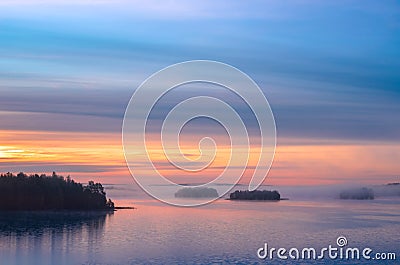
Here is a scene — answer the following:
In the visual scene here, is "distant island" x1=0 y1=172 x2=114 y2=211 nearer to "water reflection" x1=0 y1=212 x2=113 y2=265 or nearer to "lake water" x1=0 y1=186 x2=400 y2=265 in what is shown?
"water reflection" x1=0 y1=212 x2=113 y2=265

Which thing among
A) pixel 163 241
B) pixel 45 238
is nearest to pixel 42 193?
pixel 45 238

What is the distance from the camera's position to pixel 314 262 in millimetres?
32000

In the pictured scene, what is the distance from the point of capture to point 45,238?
45062 mm

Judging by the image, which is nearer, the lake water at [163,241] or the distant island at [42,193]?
the lake water at [163,241]

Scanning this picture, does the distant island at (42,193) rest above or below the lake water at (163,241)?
above

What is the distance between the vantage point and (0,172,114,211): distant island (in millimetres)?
75100

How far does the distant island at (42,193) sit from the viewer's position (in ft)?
246

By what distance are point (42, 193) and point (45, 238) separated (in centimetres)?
3246

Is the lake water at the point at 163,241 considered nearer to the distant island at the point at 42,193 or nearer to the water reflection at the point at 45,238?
the water reflection at the point at 45,238

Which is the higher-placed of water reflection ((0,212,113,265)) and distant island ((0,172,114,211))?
distant island ((0,172,114,211))

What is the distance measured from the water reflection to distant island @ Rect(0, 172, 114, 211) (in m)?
3.65

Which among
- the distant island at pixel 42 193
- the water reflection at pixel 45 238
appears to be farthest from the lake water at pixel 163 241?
the distant island at pixel 42 193

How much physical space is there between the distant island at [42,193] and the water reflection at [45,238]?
3.65 metres

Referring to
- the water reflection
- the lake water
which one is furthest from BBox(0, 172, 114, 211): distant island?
the lake water
